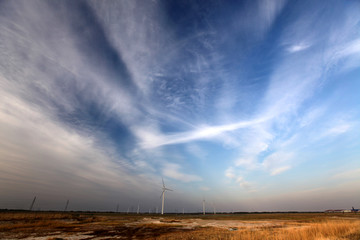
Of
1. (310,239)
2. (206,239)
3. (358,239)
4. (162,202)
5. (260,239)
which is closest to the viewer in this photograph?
(358,239)

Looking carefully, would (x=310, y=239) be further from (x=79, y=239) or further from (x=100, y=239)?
(x=79, y=239)

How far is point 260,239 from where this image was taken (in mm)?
17703

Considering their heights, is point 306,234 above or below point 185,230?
above

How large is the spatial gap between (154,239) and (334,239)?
1799 cm

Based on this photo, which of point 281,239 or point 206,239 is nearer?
point 281,239

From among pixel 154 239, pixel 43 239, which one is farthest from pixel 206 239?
pixel 43 239

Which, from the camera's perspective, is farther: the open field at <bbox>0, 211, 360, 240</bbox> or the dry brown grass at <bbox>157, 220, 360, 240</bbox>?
the open field at <bbox>0, 211, 360, 240</bbox>

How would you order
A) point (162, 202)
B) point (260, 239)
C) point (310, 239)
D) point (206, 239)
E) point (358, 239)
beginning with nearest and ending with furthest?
1. point (358, 239)
2. point (310, 239)
3. point (260, 239)
4. point (206, 239)
5. point (162, 202)

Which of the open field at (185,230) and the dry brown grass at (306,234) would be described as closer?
the dry brown grass at (306,234)

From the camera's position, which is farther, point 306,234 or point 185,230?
point 185,230

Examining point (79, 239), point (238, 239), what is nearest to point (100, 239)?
point (79, 239)

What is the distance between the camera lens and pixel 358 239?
13.7 m

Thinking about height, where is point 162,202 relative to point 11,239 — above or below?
above

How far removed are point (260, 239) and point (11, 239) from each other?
97.3ft
